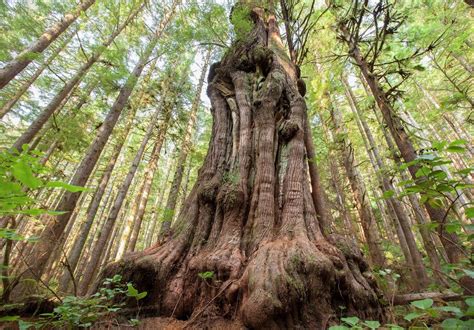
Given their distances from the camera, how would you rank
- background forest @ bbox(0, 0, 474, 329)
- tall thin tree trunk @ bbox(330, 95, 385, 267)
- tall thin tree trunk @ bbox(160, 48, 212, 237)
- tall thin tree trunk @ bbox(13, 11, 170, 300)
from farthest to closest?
tall thin tree trunk @ bbox(160, 48, 212, 237) < tall thin tree trunk @ bbox(330, 95, 385, 267) < tall thin tree trunk @ bbox(13, 11, 170, 300) < background forest @ bbox(0, 0, 474, 329)

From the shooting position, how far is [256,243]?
235 centimetres

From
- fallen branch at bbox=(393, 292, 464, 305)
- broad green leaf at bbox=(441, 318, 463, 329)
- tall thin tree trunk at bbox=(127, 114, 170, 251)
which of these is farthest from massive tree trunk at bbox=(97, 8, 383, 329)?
tall thin tree trunk at bbox=(127, 114, 170, 251)

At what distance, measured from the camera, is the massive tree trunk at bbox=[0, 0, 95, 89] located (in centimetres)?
600

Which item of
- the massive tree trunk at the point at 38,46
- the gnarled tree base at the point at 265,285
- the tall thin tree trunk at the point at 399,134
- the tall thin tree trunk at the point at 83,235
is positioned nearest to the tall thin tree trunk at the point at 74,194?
the tall thin tree trunk at the point at 83,235

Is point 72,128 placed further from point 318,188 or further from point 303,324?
point 303,324

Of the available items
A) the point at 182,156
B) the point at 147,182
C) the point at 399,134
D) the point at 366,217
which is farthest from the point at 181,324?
the point at 147,182

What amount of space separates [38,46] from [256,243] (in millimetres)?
9159

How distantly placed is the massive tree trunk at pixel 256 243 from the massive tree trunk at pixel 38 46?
5.39m

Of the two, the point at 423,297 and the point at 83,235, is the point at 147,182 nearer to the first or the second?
the point at 83,235

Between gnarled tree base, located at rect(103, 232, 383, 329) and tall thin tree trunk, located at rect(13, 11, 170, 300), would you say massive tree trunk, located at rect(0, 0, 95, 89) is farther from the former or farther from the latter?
gnarled tree base, located at rect(103, 232, 383, 329)

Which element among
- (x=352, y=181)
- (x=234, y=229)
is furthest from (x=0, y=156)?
(x=352, y=181)

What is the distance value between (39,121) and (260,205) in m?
8.23

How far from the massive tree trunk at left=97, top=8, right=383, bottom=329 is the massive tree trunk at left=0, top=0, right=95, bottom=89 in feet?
17.7

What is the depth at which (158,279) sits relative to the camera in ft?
6.98
